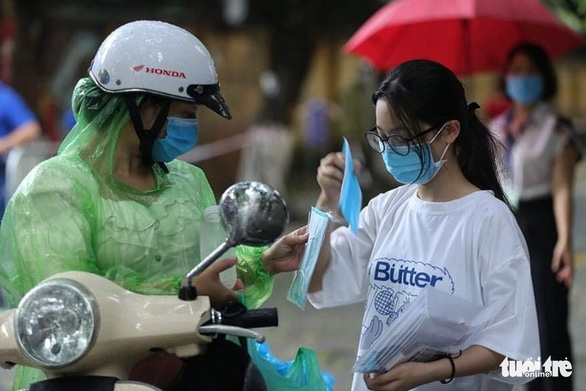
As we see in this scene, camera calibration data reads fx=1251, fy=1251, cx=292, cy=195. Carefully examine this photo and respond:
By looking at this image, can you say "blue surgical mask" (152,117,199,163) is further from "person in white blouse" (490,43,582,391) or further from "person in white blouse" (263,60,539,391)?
"person in white blouse" (490,43,582,391)

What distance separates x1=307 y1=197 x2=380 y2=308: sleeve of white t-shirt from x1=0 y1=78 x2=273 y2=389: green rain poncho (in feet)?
0.65

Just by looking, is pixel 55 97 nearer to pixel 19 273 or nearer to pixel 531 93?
pixel 531 93

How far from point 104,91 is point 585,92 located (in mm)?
22171

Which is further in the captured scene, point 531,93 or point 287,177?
point 287,177

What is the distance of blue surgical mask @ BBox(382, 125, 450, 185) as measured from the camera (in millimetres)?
3406

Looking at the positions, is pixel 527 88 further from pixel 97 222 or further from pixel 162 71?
pixel 97 222

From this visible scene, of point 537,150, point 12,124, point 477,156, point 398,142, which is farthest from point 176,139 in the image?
point 12,124

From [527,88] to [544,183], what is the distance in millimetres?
458

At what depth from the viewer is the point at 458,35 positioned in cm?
647

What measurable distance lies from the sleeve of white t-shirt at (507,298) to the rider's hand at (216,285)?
0.66 metres

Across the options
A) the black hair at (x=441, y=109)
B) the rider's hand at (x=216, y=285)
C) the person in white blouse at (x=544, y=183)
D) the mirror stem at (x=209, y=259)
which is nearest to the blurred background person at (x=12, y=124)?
the person in white blouse at (x=544, y=183)

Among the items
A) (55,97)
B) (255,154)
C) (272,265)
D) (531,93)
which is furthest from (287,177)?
(272,265)

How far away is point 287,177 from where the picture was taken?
17.1 m

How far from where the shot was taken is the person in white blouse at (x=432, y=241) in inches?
127
